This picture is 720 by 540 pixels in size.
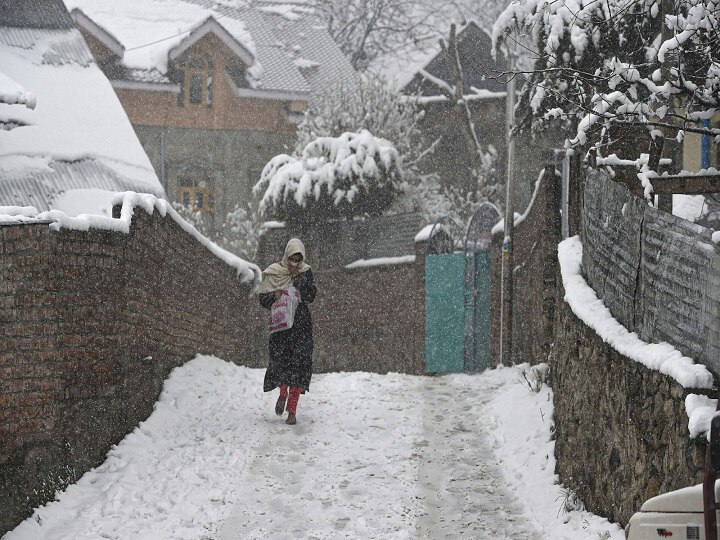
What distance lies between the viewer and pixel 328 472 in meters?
8.32

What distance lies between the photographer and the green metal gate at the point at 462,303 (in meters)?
15.5

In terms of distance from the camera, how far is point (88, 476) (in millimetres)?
7480

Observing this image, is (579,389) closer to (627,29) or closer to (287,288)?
(287,288)

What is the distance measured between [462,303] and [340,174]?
6343mm

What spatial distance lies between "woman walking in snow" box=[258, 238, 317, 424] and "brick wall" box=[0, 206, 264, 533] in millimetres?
1044

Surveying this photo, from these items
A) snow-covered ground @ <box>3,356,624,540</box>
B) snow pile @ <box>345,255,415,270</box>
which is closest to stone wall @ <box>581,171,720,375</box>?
snow-covered ground @ <box>3,356,624,540</box>

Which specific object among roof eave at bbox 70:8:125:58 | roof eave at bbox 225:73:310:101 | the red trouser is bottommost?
the red trouser

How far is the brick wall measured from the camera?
6.59 metres

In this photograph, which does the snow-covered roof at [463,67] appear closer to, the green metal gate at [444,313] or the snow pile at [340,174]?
the snow pile at [340,174]

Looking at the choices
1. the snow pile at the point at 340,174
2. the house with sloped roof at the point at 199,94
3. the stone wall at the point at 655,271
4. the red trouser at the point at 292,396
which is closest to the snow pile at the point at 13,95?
the red trouser at the point at 292,396

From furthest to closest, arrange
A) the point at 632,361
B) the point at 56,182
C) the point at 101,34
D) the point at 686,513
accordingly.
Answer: the point at 101,34 → the point at 56,182 → the point at 632,361 → the point at 686,513

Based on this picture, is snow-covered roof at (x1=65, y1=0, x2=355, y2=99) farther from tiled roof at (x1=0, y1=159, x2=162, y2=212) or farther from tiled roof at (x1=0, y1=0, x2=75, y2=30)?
tiled roof at (x1=0, y1=159, x2=162, y2=212)

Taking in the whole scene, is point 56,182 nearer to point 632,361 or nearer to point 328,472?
point 328,472

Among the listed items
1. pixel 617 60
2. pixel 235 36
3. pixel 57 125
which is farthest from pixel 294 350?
pixel 235 36
